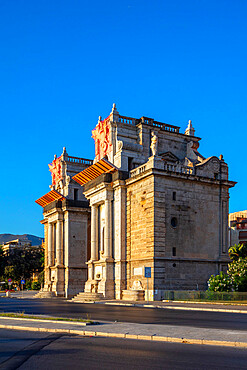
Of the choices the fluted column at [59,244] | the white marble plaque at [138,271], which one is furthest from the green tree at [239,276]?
the fluted column at [59,244]

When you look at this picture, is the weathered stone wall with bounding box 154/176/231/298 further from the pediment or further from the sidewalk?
the sidewalk

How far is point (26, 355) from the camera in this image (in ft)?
39.7

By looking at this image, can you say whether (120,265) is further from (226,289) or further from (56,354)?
(56,354)

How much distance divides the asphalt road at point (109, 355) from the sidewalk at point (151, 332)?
1.96ft

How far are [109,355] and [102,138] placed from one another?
42428mm

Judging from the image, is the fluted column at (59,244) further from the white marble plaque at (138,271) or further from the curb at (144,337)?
the curb at (144,337)

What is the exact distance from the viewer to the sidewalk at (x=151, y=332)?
14.0m

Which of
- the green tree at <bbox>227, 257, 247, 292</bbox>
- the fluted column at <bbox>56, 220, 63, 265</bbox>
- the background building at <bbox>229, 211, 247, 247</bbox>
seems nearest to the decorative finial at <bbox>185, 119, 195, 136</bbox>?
the green tree at <bbox>227, 257, 247, 292</bbox>

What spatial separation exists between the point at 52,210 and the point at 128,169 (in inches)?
789

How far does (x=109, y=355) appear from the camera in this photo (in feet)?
38.9

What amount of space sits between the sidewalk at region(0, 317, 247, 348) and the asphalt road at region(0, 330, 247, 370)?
1.96 feet

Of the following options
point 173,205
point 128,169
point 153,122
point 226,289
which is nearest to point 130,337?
point 226,289

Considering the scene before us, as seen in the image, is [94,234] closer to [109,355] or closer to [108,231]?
[108,231]

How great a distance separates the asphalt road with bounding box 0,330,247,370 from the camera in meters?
10.6
